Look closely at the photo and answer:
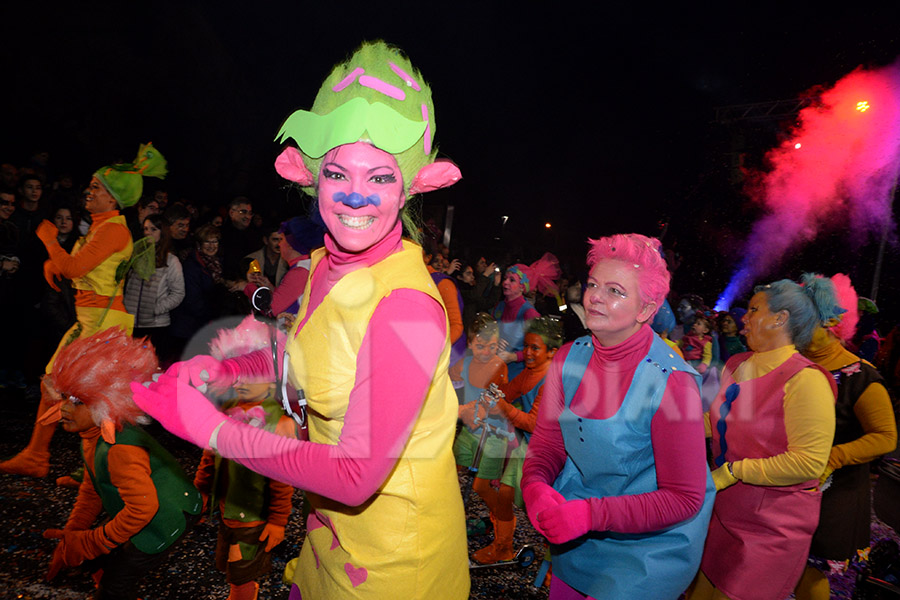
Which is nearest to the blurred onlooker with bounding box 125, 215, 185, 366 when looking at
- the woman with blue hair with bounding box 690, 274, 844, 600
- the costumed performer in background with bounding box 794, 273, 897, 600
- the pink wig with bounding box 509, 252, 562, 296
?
the pink wig with bounding box 509, 252, 562, 296

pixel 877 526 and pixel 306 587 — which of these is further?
pixel 877 526

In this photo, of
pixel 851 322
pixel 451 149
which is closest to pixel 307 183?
pixel 851 322

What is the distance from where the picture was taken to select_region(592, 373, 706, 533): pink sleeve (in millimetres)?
1619

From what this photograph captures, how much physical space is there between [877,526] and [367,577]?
5295 mm

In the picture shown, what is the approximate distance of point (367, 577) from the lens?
131cm

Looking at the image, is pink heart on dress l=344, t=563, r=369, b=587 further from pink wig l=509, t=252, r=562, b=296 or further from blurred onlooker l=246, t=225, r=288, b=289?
pink wig l=509, t=252, r=562, b=296

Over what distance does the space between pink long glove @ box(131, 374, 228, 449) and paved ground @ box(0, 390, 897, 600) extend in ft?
7.58

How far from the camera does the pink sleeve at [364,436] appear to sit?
1.10 m

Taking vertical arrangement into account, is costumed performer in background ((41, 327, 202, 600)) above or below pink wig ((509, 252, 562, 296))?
below

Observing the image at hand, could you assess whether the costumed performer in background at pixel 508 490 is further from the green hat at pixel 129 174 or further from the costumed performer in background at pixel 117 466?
the green hat at pixel 129 174

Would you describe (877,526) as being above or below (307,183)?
below

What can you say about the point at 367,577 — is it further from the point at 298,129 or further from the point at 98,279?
the point at 98,279

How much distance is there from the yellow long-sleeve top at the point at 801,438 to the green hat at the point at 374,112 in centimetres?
208

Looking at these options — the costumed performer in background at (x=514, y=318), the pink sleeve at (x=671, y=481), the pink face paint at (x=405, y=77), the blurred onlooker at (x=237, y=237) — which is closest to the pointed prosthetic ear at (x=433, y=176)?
A: the pink face paint at (x=405, y=77)
